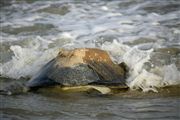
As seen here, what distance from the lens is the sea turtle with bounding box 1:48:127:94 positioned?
4.55 m

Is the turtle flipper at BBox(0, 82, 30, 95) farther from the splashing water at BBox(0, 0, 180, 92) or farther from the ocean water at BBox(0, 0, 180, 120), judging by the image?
the splashing water at BBox(0, 0, 180, 92)

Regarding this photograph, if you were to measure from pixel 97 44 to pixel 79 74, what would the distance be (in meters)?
1.63

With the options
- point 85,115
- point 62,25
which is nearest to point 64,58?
point 85,115

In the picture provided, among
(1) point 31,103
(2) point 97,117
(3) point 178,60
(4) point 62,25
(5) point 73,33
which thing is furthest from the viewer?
(4) point 62,25

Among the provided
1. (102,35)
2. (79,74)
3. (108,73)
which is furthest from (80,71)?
(102,35)

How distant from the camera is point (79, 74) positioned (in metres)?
4.61

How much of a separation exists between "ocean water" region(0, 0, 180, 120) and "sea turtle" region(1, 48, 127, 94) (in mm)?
183

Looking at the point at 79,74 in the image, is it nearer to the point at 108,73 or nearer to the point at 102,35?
the point at 108,73

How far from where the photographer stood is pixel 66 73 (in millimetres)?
4621

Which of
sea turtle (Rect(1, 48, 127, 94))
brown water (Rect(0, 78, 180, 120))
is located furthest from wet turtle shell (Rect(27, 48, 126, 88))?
brown water (Rect(0, 78, 180, 120))

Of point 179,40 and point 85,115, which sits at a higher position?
point 179,40

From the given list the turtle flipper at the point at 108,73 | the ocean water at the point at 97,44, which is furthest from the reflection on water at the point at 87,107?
the turtle flipper at the point at 108,73

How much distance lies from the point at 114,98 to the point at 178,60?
1267 millimetres

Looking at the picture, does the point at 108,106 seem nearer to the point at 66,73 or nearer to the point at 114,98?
the point at 114,98
